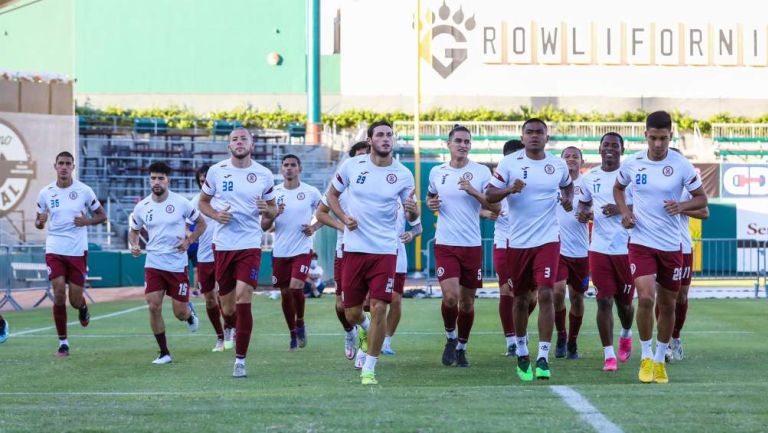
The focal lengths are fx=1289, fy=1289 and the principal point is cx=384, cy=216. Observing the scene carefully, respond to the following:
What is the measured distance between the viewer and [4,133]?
100ft

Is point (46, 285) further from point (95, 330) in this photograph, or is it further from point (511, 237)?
point (511, 237)

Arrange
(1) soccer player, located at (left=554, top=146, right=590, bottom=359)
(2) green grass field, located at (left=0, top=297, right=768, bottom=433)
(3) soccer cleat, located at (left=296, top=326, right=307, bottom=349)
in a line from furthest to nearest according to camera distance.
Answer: (3) soccer cleat, located at (left=296, top=326, right=307, bottom=349) → (1) soccer player, located at (left=554, top=146, right=590, bottom=359) → (2) green grass field, located at (left=0, top=297, right=768, bottom=433)

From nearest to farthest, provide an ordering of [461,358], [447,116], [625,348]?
[461,358]
[625,348]
[447,116]

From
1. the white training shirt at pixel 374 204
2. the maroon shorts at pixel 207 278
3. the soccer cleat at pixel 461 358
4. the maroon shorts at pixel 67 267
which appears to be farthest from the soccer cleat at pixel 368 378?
the maroon shorts at pixel 67 267

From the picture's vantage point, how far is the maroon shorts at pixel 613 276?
13.6 m

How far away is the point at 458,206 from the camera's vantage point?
529 inches

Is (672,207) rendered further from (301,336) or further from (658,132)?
(301,336)

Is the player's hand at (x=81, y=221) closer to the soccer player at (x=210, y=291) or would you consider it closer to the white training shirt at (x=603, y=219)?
the soccer player at (x=210, y=291)

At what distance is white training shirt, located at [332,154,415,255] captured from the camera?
1180cm

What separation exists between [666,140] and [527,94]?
1767 inches

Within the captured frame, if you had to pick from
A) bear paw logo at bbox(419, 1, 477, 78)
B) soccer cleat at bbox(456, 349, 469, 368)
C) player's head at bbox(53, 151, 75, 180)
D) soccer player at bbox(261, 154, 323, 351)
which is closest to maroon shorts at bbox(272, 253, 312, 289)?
soccer player at bbox(261, 154, 323, 351)

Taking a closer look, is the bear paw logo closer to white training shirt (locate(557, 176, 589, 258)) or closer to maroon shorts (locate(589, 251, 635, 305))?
white training shirt (locate(557, 176, 589, 258))

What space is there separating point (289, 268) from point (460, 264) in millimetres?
3327

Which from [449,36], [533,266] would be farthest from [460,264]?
[449,36]
